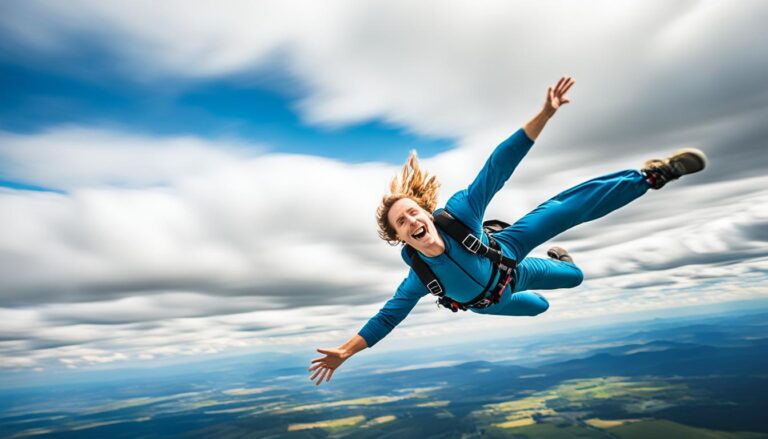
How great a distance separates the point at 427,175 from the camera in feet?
20.8

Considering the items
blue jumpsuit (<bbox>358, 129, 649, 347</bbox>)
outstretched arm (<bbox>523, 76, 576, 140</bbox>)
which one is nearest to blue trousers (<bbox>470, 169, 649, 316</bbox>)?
blue jumpsuit (<bbox>358, 129, 649, 347</bbox>)

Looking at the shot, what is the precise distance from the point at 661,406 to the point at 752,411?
31.3m

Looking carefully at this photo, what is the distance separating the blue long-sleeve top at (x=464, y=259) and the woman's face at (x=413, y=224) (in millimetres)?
242

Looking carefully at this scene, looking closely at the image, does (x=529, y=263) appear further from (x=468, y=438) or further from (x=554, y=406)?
(x=554, y=406)

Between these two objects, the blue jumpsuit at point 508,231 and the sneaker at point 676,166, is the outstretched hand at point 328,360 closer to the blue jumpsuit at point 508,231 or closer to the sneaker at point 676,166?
the blue jumpsuit at point 508,231

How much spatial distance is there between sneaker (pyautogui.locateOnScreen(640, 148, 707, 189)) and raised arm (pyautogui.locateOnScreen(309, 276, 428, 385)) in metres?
3.47

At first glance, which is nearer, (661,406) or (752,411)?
(752,411)

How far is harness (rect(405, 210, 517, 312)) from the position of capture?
545 cm

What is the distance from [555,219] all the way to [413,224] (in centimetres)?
192

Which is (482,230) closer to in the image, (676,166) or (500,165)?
(500,165)

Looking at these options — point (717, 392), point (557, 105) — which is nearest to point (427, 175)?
point (557, 105)

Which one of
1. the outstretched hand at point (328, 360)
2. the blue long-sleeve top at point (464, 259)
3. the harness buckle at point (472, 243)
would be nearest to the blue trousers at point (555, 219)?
the blue long-sleeve top at point (464, 259)

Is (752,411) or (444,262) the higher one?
(444,262)

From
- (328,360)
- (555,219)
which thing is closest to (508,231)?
(555,219)
